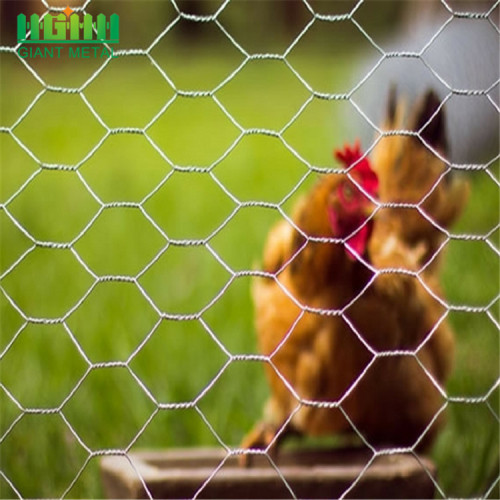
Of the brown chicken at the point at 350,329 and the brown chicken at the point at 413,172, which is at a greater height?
the brown chicken at the point at 413,172

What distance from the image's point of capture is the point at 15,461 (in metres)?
1.66

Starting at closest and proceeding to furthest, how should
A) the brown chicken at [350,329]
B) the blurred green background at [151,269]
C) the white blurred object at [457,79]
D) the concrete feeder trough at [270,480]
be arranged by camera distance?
1. the concrete feeder trough at [270,480]
2. the brown chicken at [350,329]
3. the blurred green background at [151,269]
4. the white blurred object at [457,79]

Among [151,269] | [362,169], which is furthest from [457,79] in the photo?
[362,169]

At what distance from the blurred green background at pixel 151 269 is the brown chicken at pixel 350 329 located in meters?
0.12

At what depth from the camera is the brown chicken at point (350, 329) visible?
5.11ft

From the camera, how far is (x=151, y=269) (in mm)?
2721

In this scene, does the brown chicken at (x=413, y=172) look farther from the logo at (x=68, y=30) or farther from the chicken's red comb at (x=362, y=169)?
the logo at (x=68, y=30)

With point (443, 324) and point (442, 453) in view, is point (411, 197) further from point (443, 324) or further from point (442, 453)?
point (442, 453)

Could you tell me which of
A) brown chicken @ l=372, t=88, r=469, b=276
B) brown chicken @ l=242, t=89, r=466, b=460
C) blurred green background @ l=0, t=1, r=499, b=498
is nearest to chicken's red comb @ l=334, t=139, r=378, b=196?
brown chicken @ l=242, t=89, r=466, b=460

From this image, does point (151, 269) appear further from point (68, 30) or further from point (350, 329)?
point (350, 329)

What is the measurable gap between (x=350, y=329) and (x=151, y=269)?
1.22 metres

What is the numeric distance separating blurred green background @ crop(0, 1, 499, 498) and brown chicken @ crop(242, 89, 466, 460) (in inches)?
4.5

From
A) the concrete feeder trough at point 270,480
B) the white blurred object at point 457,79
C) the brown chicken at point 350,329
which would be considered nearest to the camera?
the concrete feeder trough at point 270,480

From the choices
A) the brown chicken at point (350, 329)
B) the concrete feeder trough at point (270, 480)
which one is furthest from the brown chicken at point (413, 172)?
the concrete feeder trough at point (270, 480)
